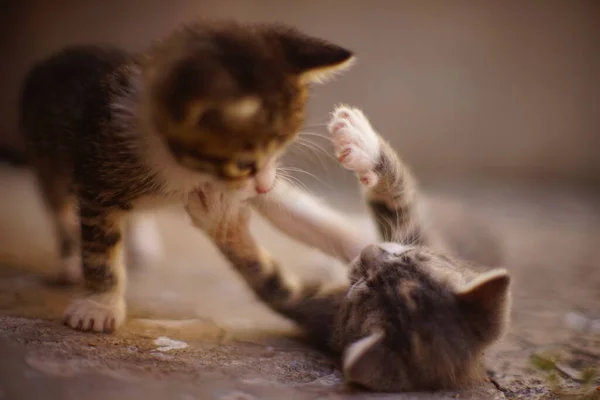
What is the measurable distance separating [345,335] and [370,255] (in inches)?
7.7

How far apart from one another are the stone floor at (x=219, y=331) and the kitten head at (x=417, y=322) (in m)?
0.04

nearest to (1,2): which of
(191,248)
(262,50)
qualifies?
(191,248)

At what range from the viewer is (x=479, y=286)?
4.16 feet

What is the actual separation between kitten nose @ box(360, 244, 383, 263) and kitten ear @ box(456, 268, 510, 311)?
206mm

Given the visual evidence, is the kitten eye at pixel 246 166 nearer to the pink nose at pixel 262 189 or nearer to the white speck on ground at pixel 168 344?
the pink nose at pixel 262 189

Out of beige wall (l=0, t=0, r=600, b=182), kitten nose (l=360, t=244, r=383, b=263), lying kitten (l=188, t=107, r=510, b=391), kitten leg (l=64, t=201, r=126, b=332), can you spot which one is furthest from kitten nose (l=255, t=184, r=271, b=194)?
beige wall (l=0, t=0, r=600, b=182)

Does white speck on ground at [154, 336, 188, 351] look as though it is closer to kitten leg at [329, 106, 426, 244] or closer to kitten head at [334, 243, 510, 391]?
kitten head at [334, 243, 510, 391]

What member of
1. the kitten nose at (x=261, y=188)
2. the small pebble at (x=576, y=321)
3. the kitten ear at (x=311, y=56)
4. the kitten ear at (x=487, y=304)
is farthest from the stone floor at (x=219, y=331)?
the kitten ear at (x=311, y=56)

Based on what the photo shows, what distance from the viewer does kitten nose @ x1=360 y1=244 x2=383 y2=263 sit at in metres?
1.40

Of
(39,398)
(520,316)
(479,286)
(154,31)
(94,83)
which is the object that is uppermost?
(154,31)

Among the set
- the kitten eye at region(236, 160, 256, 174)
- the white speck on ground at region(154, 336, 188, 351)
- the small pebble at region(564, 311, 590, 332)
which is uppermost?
the kitten eye at region(236, 160, 256, 174)

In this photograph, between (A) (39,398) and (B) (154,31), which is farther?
(B) (154,31)

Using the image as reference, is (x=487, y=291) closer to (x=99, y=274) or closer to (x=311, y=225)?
(x=311, y=225)

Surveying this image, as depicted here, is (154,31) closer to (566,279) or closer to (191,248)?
(191,248)
